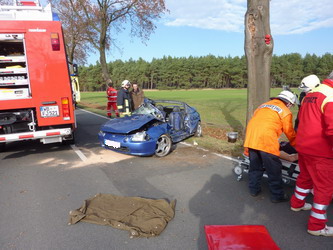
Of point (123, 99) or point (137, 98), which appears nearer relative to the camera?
point (123, 99)

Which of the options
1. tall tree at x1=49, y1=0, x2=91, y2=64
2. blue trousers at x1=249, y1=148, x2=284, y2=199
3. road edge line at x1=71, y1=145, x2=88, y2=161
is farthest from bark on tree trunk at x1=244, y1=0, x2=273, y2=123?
tall tree at x1=49, y1=0, x2=91, y2=64

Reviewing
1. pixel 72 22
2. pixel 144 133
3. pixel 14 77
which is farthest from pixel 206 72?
pixel 14 77

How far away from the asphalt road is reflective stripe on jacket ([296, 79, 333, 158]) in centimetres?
103

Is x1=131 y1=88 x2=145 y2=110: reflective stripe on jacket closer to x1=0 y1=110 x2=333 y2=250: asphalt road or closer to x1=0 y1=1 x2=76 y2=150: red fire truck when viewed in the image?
x1=0 y1=110 x2=333 y2=250: asphalt road

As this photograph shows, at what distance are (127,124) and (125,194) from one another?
2383 mm

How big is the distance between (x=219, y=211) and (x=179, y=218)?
59 centimetres

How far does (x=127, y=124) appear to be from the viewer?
6.21 m

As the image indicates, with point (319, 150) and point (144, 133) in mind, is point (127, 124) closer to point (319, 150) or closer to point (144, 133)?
point (144, 133)

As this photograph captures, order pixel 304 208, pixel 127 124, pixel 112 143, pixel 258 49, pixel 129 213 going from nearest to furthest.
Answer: pixel 129 213 → pixel 304 208 → pixel 112 143 → pixel 127 124 → pixel 258 49

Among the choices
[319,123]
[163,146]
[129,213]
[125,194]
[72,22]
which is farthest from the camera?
[72,22]

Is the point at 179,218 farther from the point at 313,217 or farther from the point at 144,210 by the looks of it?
the point at 313,217

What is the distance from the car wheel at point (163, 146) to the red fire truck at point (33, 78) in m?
2.22

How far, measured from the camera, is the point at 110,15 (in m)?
18.6

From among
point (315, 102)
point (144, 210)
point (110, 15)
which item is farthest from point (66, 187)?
point (110, 15)
